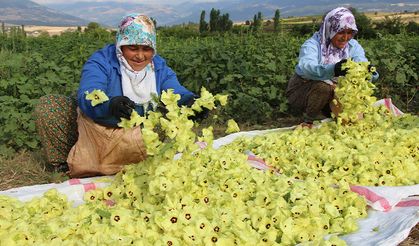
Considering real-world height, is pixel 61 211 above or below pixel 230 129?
below

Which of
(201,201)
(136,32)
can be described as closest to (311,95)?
(136,32)

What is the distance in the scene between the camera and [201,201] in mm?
2506

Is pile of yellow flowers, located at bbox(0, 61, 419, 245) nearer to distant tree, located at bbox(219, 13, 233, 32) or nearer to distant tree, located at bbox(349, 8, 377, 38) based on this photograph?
distant tree, located at bbox(349, 8, 377, 38)

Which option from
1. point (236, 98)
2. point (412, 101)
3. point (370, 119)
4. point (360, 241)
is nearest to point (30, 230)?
point (360, 241)

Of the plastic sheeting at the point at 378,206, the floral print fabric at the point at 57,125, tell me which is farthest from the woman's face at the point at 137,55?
the plastic sheeting at the point at 378,206

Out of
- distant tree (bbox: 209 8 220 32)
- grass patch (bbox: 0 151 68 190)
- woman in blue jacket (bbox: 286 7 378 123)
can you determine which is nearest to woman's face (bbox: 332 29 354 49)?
woman in blue jacket (bbox: 286 7 378 123)

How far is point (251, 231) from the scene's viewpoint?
88.4 inches

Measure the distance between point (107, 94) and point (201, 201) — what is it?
4.72ft

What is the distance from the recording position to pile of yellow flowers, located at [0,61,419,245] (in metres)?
2.14

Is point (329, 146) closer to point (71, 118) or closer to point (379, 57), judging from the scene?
point (71, 118)

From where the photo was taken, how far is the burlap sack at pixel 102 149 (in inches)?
140

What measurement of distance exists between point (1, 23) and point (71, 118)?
15.2m

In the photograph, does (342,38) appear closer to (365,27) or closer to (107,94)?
(107,94)

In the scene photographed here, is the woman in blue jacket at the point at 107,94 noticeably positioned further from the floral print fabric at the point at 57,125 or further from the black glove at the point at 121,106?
the black glove at the point at 121,106
